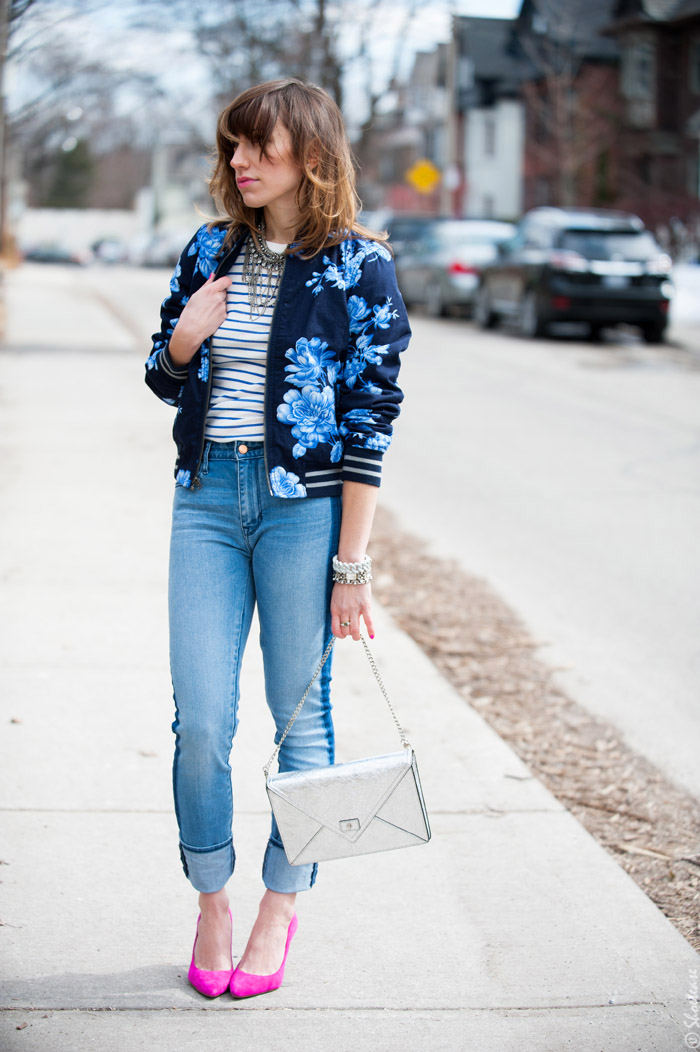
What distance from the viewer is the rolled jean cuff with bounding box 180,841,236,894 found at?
8.48ft

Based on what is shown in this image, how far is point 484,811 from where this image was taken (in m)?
3.51

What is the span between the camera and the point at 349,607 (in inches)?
100

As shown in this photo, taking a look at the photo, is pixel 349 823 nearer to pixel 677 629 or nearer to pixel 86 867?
pixel 86 867

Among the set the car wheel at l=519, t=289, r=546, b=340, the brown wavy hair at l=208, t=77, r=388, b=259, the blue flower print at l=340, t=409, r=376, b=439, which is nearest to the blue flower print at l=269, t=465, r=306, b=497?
the blue flower print at l=340, t=409, r=376, b=439

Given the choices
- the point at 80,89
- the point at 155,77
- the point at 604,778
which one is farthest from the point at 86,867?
the point at 80,89

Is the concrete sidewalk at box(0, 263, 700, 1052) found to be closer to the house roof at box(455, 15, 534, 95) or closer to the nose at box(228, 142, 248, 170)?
the nose at box(228, 142, 248, 170)

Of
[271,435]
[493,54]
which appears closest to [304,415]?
[271,435]

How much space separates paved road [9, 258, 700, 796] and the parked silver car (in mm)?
5378

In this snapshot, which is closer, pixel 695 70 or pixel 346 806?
pixel 346 806

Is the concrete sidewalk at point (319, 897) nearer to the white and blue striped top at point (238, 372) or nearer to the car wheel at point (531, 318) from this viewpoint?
the white and blue striped top at point (238, 372)

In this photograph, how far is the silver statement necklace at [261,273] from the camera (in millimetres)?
2514

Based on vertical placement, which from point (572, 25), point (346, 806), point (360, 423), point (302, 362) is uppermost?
point (572, 25)

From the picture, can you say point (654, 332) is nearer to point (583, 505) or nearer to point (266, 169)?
point (583, 505)

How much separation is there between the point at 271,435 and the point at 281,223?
1.52 ft
